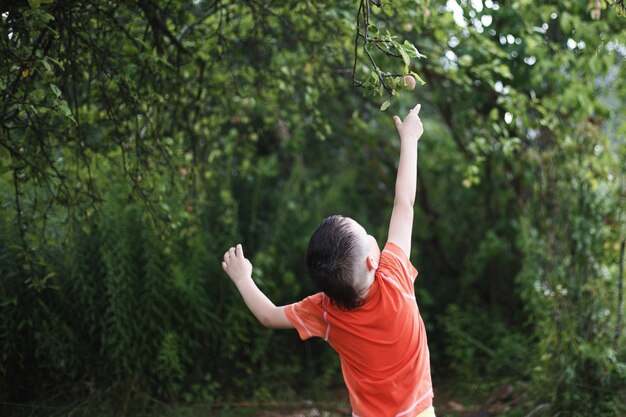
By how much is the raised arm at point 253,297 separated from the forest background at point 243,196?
112cm

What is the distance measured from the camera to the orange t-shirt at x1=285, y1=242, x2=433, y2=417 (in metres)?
2.40

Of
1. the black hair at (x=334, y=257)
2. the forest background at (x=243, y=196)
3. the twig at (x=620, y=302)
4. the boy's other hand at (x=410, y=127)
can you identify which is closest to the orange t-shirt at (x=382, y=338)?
the black hair at (x=334, y=257)

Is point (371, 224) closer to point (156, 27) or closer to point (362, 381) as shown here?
point (156, 27)

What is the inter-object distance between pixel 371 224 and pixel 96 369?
9.90 ft

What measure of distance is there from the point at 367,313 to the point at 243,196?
3801 millimetres

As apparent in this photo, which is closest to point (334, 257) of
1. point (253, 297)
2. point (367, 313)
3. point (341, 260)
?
point (341, 260)

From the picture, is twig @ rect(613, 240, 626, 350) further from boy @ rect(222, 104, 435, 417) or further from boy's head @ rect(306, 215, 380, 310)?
boy's head @ rect(306, 215, 380, 310)

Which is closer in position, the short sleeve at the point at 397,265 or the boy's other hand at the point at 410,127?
the short sleeve at the point at 397,265

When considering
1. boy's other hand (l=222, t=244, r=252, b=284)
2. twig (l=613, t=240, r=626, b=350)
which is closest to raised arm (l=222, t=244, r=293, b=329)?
boy's other hand (l=222, t=244, r=252, b=284)

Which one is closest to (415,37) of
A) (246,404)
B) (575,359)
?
(575,359)

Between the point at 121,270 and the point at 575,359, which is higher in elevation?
the point at 121,270

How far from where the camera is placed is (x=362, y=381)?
2469 mm

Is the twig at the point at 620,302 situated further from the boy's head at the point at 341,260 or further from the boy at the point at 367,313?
the boy's head at the point at 341,260

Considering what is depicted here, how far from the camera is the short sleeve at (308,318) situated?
8.13 feet
